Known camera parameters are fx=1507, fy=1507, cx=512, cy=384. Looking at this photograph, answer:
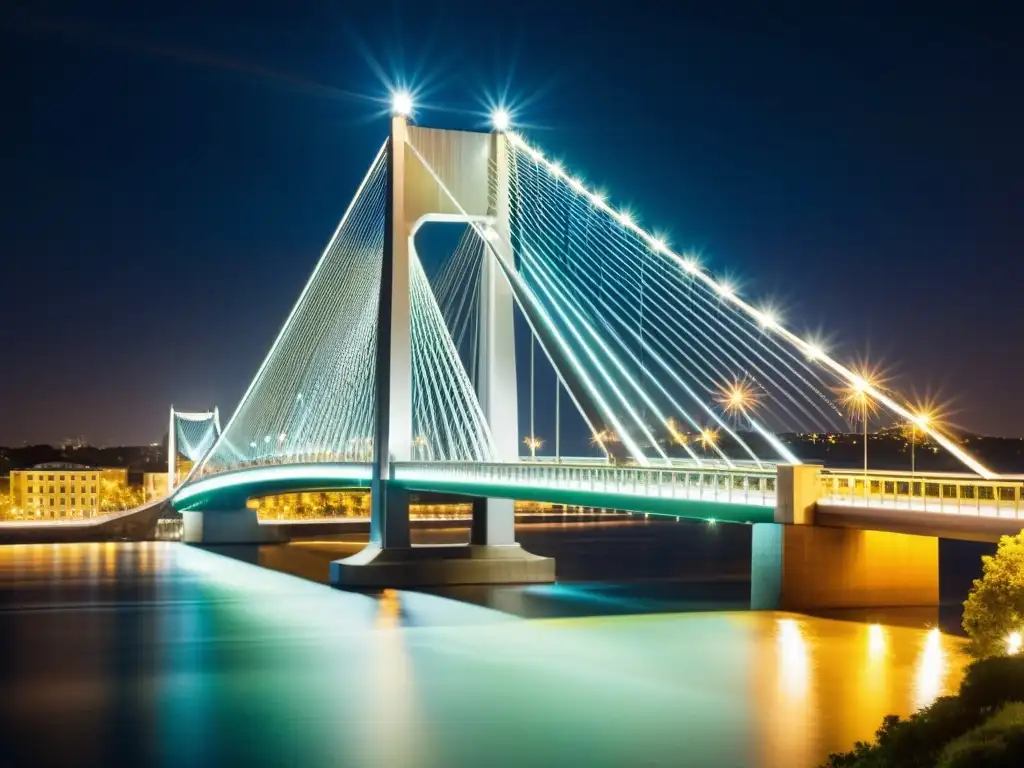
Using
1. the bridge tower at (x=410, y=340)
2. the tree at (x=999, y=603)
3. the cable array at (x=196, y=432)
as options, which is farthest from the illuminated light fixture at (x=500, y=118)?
the cable array at (x=196, y=432)

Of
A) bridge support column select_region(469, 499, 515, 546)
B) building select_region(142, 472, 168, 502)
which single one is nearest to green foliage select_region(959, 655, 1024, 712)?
bridge support column select_region(469, 499, 515, 546)

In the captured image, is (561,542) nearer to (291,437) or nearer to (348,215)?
(291,437)

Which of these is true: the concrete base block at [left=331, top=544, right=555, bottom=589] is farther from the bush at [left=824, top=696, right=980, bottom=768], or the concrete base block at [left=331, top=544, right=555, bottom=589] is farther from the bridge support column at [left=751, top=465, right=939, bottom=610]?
the bush at [left=824, top=696, right=980, bottom=768]

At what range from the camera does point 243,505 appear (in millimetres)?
67312

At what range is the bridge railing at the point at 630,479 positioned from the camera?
23764mm

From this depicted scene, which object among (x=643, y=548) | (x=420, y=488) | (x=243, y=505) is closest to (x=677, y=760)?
(x=420, y=488)

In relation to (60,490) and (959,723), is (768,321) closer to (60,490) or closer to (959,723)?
(959,723)

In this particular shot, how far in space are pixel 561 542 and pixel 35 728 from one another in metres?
52.2

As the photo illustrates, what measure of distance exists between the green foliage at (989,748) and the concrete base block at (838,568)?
12918 mm

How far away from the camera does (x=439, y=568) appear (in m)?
36.9

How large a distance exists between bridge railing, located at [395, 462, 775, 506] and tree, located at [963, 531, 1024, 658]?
6583mm

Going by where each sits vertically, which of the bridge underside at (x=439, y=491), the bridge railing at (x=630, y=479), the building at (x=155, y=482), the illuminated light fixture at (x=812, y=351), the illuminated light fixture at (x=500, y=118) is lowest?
the building at (x=155, y=482)

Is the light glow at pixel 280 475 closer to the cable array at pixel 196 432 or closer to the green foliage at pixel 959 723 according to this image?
the cable array at pixel 196 432

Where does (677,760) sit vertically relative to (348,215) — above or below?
below
